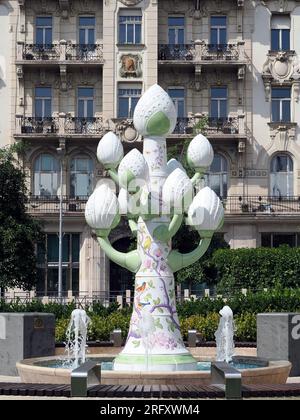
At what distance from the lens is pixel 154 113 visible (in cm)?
1570

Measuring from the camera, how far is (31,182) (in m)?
41.5

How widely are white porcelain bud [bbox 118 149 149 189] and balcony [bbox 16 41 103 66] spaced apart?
86.9ft

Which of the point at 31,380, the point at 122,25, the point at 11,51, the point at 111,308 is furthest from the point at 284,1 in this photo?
the point at 31,380

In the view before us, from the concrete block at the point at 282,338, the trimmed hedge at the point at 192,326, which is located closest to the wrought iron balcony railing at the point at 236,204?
the trimmed hedge at the point at 192,326

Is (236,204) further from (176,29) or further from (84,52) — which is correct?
(84,52)

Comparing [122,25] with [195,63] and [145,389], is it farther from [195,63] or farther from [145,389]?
[145,389]

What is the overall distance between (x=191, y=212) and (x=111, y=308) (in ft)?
38.2

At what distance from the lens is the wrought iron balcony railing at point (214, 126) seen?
40812 mm

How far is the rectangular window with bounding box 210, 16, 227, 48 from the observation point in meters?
42.1

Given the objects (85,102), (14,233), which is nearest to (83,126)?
(85,102)

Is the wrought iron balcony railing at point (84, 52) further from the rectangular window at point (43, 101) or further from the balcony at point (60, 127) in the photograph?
the balcony at point (60, 127)

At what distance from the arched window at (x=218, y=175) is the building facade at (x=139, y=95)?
0.15 ft

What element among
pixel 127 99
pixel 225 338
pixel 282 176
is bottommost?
pixel 225 338

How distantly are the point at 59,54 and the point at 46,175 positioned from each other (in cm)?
558
